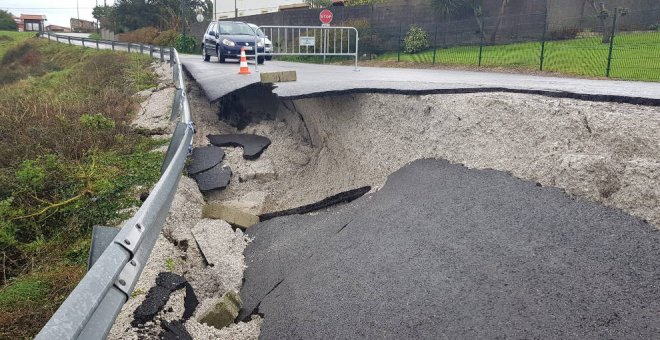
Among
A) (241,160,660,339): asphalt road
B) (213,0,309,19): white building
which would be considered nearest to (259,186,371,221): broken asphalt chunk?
(241,160,660,339): asphalt road

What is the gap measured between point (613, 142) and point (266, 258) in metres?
3.09

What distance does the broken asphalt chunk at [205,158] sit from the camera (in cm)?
750

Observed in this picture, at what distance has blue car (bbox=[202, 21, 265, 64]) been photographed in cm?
1839

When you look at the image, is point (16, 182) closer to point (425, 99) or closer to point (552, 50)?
point (425, 99)

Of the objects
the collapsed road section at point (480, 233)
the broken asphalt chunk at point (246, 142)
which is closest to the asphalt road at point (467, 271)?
the collapsed road section at point (480, 233)

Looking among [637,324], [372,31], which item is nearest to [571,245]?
[637,324]

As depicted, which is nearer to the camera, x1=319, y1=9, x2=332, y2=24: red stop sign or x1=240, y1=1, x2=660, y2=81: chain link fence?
x1=240, y1=1, x2=660, y2=81: chain link fence

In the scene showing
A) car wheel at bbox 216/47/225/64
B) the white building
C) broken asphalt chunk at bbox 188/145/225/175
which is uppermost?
the white building

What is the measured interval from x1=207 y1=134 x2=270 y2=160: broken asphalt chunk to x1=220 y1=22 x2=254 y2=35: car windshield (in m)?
10.7

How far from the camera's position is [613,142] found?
4.59 meters

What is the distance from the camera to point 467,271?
363 centimetres

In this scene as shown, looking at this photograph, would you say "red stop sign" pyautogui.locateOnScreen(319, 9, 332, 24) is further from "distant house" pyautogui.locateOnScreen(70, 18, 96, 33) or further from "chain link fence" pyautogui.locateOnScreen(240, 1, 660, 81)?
"distant house" pyautogui.locateOnScreen(70, 18, 96, 33)

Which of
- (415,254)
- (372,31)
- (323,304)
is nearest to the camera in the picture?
(323,304)

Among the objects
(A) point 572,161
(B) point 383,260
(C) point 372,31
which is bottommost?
(B) point 383,260
